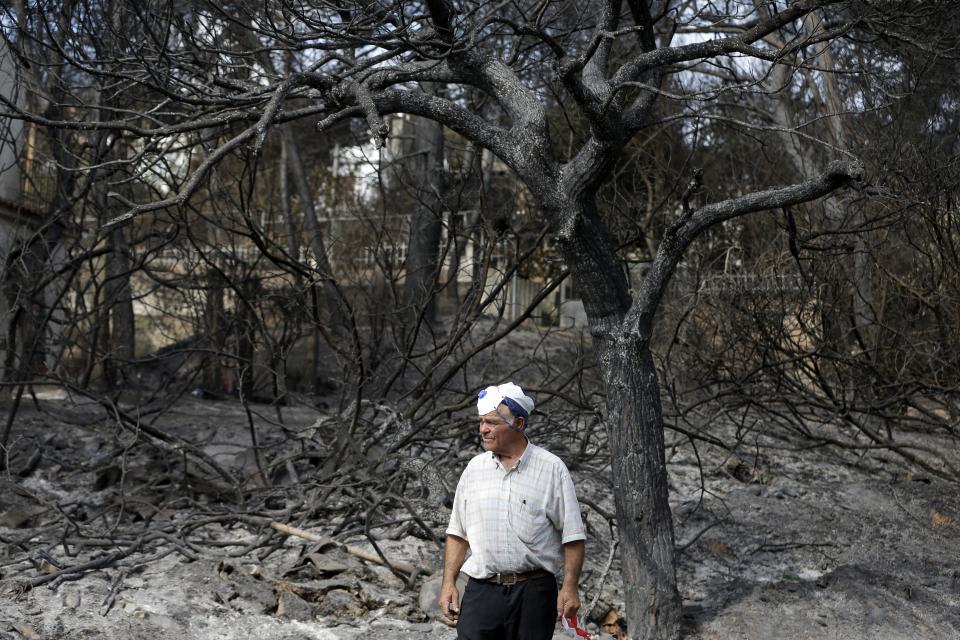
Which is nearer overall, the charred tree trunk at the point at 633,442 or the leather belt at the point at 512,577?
the leather belt at the point at 512,577

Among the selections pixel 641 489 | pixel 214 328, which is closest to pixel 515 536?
pixel 641 489

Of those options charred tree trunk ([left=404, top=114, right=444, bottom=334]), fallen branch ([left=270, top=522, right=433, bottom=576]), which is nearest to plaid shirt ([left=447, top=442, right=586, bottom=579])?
fallen branch ([left=270, top=522, right=433, bottom=576])

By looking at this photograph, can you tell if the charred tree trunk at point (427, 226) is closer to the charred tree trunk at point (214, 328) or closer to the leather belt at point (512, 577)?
the charred tree trunk at point (214, 328)

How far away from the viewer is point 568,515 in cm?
388

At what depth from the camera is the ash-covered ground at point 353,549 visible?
18.7 feet

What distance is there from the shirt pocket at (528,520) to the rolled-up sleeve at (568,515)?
0.08m

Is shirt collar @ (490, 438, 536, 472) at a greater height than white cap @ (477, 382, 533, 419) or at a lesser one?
lesser

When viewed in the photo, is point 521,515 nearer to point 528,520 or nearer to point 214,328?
point 528,520

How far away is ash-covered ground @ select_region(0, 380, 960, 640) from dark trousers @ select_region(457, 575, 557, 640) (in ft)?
6.21

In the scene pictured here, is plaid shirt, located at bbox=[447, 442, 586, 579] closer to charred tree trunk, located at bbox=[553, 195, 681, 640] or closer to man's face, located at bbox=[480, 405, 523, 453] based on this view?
man's face, located at bbox=[480, 405, 523, 453]

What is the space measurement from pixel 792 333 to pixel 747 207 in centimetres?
540

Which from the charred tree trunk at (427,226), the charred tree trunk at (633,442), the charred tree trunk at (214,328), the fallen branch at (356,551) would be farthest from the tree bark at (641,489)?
the charred tree trunk at (214,328)

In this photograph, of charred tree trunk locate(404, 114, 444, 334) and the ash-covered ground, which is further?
charred tree trunk locate(404, 114, 444, 334)

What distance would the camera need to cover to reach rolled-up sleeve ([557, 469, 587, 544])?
3873 mm
